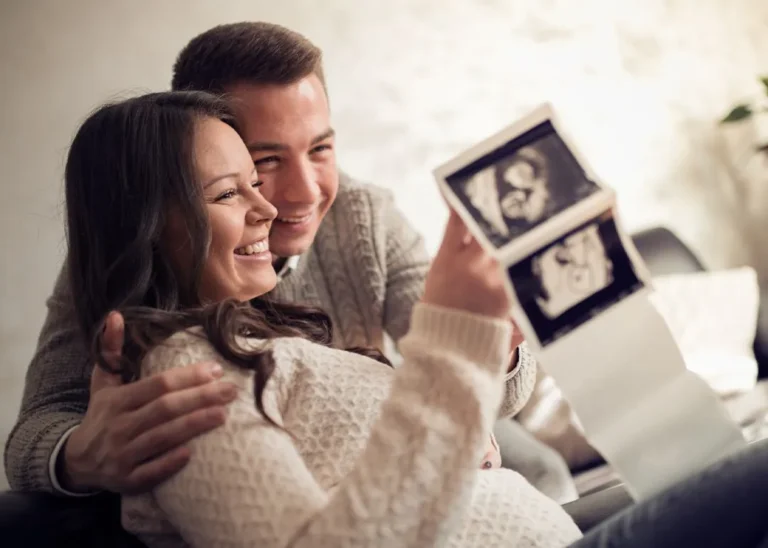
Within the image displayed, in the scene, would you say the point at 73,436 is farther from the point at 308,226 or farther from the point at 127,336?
the point at 308,226

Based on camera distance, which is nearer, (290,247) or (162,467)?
(162,467)

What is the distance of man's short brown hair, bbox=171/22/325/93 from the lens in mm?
1220

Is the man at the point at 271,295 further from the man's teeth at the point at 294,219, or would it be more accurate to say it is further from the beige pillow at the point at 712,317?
the beige pillow at the point at 712,317

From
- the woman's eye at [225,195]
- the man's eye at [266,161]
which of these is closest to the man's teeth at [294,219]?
the man's eye at [266,161]

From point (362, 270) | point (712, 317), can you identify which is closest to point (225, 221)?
point (362, 270)

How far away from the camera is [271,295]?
4.16ft

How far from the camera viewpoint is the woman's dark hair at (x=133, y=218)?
2.87ft

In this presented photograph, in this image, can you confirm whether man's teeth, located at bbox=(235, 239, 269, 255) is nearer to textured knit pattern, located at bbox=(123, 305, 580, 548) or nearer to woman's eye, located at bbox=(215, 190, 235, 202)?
woman's eye, located at bbox=(215, 190, 235, 202)

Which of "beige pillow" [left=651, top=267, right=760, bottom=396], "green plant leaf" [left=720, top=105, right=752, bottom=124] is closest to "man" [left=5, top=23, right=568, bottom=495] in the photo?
"beige pillow" [left=651, top=267, right=760, bottom=396]

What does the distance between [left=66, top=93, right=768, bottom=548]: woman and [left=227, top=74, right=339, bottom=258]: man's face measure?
0.10 m

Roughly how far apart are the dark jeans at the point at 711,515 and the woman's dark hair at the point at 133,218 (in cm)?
47

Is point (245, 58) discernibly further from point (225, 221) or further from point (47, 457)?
point (47, 457)

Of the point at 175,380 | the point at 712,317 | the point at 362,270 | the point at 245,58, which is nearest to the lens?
the point at 175,380

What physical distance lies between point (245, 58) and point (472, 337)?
0.77m
